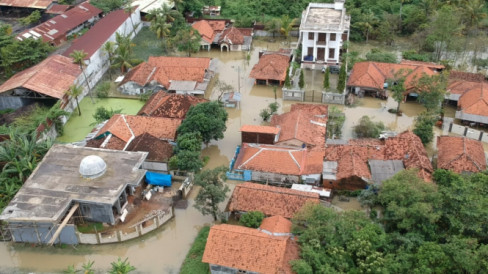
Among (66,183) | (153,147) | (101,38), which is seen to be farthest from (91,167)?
(101,38)

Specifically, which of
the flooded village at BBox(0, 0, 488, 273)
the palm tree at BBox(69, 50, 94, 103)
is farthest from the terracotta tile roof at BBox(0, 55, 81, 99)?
the palm tree at BBox(69, 50, 94, 103)

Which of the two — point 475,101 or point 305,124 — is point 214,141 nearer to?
point 305,124

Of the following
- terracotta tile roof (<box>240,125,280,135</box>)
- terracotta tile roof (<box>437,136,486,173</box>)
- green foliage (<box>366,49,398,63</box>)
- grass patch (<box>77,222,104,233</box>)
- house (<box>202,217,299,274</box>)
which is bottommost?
grass patch (<box>77,222,104,233</box>)

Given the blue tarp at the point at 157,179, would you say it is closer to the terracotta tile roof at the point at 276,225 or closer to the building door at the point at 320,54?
the terracotta tile roof at the point at 276,225

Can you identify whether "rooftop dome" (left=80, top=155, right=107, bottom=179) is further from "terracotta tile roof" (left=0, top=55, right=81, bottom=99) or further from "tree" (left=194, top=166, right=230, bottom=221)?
"terracotta tile roof" (left=0, top=55, right=81, bottom=99)

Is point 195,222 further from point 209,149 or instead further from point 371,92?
point 371,92
